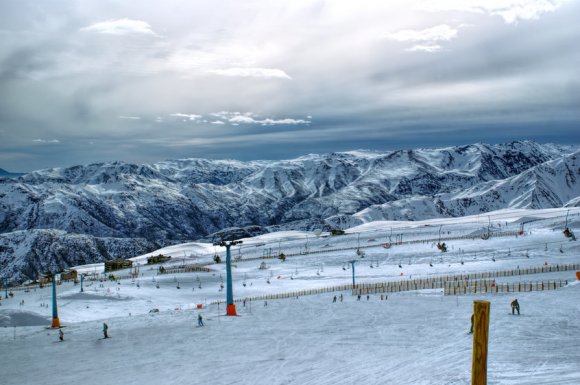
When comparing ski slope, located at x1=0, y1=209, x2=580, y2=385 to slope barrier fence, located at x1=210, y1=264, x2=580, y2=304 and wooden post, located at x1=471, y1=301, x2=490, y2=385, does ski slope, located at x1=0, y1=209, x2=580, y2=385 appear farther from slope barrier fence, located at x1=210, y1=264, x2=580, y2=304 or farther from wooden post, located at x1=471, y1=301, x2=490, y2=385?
wooden post, located at x1=471, y1=301, x2=490, y2=385

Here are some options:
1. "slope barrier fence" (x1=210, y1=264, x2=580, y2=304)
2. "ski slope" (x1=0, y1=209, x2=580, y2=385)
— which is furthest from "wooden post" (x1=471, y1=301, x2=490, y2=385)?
"slope barrier fence" (x1=210, y1=264, x2=580, y2=304)

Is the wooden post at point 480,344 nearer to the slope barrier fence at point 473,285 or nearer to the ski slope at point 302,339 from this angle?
the ski slope at point 302,339

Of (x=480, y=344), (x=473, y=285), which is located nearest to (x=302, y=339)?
(x=480, y=344)

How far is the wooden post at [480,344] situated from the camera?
23.9 feet

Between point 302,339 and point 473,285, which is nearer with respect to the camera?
point 302,339

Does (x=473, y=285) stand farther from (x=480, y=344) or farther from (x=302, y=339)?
(x=480, y=344)

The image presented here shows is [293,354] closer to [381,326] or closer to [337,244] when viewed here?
[381,326]

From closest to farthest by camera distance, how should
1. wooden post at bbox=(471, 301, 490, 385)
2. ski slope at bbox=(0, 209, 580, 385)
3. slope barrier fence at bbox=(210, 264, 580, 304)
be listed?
wooden post at bbox=(471, 301, 490, 385)
ski slope at bbox=(0, 209, 580, 385)
slope barrier fence at bbox=(210, 264, 580, 304)

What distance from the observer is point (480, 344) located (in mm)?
7484

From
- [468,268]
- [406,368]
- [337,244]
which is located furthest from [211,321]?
[337,244]

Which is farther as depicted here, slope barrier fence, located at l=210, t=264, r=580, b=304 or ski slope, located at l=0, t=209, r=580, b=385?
slope barrier fence, located at l=210, t=264, r=580, b=304

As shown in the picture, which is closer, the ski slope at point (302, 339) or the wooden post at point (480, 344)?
the wooden post at point (480, 344)

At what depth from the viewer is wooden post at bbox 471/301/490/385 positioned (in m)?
7.29

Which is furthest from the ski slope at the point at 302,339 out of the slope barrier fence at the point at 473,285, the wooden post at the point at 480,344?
the wooden post at the point at 480,344
